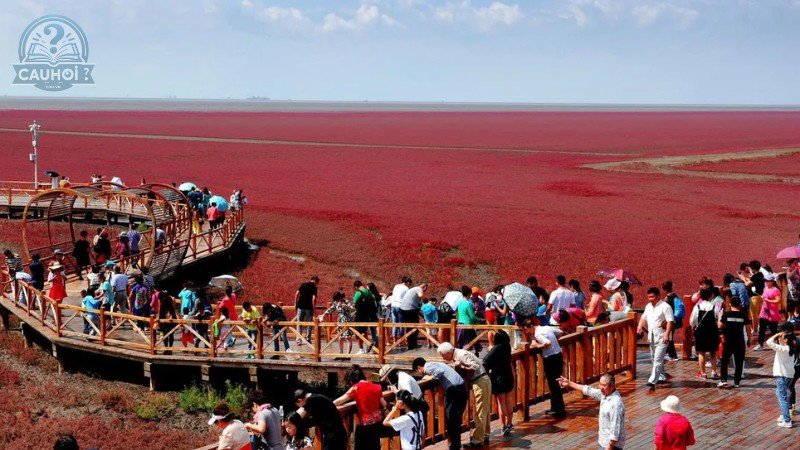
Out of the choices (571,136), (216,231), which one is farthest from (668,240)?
(571,136)

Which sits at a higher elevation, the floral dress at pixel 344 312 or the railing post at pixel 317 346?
the floral dress at pixel 344 312

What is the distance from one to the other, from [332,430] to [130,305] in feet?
34.9

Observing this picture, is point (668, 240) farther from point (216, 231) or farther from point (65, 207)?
point (65, 207)

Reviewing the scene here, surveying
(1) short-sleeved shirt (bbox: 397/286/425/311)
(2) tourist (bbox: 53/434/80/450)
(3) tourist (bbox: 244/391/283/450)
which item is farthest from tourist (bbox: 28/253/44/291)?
(2) tourist (bbox: 53/434/80/450)

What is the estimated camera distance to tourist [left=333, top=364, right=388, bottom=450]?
8914mm

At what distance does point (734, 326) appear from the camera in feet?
41.4

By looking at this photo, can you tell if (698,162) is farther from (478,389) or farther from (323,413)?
(323,413)

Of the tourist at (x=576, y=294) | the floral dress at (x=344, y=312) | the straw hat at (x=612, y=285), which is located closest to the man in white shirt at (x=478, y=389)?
the tourist at (x=576, y=294)

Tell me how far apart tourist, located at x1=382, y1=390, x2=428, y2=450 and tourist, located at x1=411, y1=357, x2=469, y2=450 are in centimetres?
77

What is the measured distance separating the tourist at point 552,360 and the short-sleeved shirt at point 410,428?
2.75m

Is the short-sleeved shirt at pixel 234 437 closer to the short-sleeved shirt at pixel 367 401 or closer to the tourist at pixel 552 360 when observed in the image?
the short-sleeved shirt at pixel 367 401

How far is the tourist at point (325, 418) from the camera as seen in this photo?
28.0ft

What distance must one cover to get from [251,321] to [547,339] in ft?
21.0

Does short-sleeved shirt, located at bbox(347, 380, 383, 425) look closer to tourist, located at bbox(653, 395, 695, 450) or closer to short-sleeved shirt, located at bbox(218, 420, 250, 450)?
short-sleeved shirt, located at bbox(218, 420, 250, 450)
